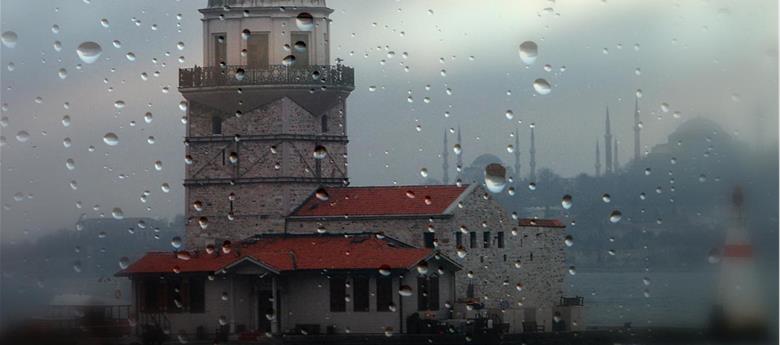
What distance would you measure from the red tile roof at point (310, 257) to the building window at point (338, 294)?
1.06 feet

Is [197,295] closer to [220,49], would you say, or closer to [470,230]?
[220,49]

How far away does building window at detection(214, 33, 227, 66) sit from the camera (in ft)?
160

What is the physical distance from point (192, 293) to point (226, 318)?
0.92m

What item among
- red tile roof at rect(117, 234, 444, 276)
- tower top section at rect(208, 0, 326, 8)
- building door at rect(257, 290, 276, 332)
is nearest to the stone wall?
red tile roof at rect(117, 234, 444, 276)

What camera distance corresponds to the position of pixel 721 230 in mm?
18016

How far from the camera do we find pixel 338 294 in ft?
149

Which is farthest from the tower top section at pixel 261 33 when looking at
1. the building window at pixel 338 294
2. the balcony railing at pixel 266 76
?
the building window at pixel 338 294

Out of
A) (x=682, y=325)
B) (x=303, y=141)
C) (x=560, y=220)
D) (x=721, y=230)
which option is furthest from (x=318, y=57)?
(x=721, y=230)

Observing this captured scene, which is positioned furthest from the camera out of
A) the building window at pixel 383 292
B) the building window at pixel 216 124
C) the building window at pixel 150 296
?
the building window at pixel 216 124

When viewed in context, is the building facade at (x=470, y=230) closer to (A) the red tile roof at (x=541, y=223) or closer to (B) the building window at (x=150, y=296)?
(A) the red tile roof at (x=541, y=223)

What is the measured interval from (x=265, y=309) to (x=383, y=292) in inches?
114

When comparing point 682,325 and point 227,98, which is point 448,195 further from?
point 682,325

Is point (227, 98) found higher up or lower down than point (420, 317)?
higher up

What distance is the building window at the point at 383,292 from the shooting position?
4384 cm
